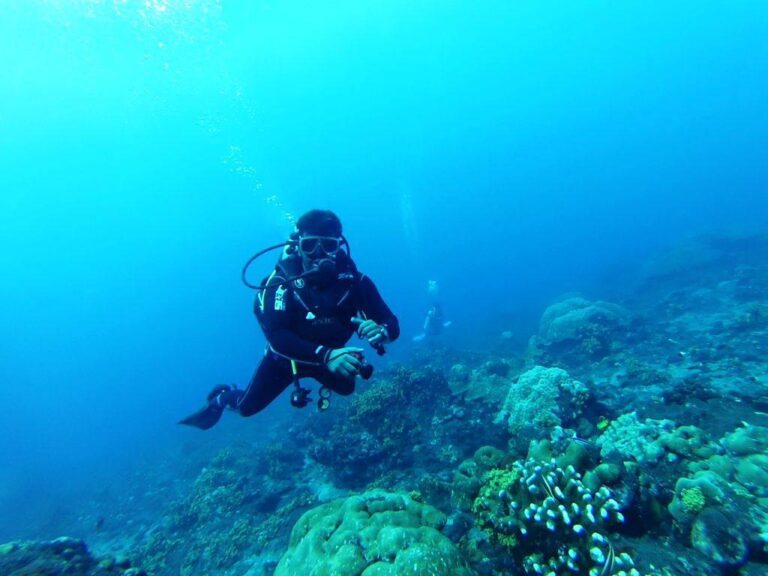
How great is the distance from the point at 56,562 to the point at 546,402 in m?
9.07

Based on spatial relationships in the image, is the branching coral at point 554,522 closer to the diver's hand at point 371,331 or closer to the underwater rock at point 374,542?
the underwater rock at point 374,542

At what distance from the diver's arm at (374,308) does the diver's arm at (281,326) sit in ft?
3.34

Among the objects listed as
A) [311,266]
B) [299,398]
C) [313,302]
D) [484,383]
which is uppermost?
[311,266]

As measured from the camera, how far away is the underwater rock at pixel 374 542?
4.07 meters

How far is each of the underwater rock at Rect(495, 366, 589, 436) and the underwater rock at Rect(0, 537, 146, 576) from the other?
7401 millimetres

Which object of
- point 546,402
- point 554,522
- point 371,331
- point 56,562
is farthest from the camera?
point 546,402

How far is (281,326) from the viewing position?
4.92m

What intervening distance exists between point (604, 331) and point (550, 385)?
9204 millimetres

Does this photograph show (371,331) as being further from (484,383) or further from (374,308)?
(484,383)

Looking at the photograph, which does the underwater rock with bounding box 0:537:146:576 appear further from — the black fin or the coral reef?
the black fin

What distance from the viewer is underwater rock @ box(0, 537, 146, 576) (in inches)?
227

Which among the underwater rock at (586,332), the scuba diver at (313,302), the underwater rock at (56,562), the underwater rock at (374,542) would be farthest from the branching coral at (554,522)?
the underwater rock at (586,332)

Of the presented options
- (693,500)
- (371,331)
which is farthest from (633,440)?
(371,331)

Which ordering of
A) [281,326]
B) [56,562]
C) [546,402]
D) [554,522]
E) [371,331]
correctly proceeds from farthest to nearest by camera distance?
[546,402] < [56,562] < [281,326] < [371,331] < [554,522]
